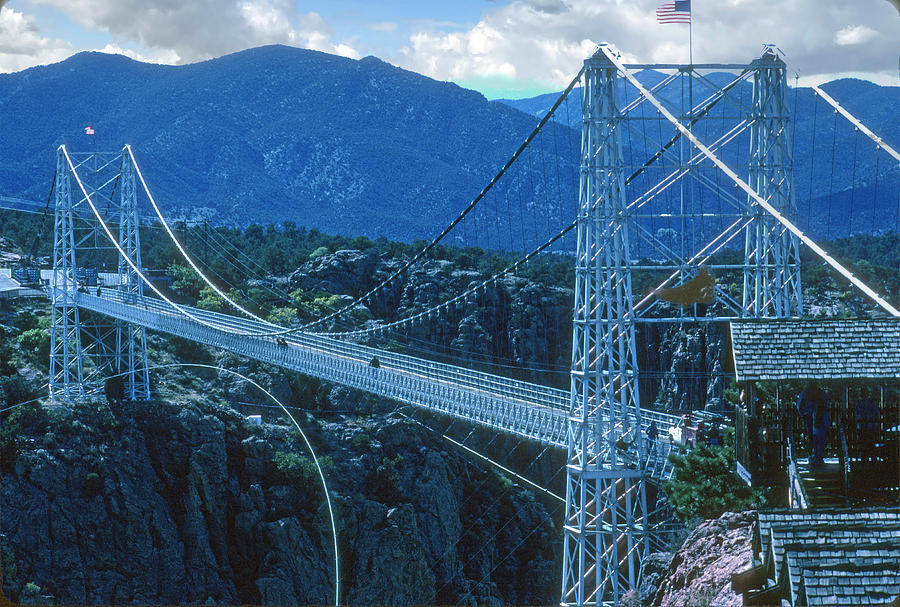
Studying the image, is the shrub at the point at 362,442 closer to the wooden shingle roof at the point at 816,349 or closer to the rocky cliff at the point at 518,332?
the rocky cliff at the point at 518,332

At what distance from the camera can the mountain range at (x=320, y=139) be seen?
413ft

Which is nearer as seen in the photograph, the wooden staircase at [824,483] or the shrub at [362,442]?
the wooden staircase at [824,483]

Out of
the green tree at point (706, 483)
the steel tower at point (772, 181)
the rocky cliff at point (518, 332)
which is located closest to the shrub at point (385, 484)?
the rocky cliff at point (518, 332)

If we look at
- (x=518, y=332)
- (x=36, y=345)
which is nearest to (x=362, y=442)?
(x=36, y=345)

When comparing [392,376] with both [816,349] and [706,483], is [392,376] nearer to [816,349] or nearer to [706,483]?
[706,483]

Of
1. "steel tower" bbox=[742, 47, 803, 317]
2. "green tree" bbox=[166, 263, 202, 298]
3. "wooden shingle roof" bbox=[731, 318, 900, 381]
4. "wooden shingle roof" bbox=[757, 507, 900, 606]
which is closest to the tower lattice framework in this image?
"green tree" bbox=[166, 263, 202, 298]

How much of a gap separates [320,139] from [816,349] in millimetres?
151173

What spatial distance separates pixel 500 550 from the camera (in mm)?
48625

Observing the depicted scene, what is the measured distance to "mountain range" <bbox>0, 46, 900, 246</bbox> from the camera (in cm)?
12594

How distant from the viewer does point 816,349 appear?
14.1 metres

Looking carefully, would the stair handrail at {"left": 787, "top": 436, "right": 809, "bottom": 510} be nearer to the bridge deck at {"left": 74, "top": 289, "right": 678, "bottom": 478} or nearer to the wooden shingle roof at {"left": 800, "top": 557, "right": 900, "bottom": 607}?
the wooden shingle roof at {"left": 800, "top": 557, "right": 900, "bottom": 607}

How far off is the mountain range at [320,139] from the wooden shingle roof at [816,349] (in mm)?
92924

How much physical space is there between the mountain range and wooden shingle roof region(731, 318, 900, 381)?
92.9m

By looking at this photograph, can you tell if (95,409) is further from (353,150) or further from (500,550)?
(353,150)
